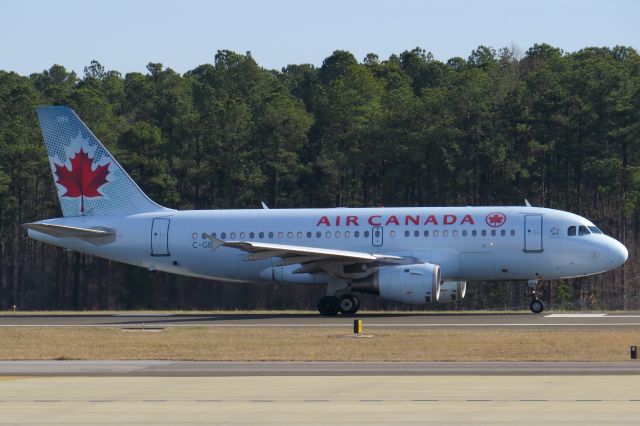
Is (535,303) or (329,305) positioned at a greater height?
(535,303)

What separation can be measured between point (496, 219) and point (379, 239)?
433cm

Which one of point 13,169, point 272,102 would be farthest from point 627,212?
point 13,169

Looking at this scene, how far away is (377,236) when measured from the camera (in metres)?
44.4

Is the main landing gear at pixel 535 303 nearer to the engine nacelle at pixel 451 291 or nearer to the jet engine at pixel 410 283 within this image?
the engine nacelle at pixel 451 291

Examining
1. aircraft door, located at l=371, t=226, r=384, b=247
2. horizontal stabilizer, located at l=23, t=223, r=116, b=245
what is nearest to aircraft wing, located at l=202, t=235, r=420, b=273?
aircraft door, located at l=371, t=226, r=384, b=247

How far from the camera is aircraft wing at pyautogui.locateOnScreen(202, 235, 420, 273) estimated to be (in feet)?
137

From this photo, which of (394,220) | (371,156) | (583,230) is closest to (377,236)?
(394,220)

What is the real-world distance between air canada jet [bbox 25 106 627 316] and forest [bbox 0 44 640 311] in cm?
1553

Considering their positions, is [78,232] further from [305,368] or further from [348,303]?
[305,368]

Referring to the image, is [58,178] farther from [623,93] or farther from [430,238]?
[623,93]

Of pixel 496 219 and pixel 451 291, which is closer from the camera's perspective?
pixel 496 219
